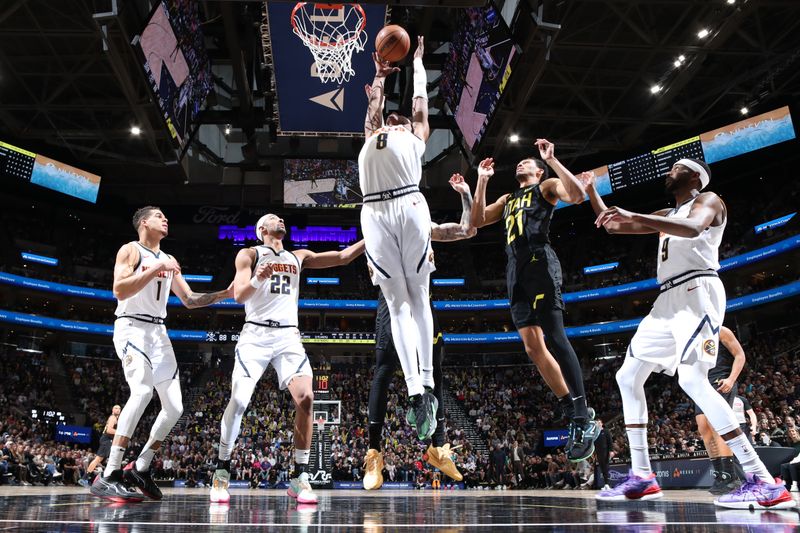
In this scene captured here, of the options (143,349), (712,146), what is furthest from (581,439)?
(712,146)

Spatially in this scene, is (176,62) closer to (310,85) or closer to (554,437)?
(310,85)

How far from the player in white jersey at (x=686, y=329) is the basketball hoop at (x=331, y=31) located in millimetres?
12188

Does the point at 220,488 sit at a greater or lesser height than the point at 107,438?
lesser

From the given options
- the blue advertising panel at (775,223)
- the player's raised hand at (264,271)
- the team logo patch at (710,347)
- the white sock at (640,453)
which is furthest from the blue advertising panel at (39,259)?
the team logo patch at (710,347)

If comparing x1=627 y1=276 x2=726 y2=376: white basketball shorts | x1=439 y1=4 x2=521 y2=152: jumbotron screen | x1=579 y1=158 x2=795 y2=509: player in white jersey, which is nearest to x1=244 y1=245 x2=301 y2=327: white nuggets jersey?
x1=579 y1=158 x2=795 y2=509: player in white jersey

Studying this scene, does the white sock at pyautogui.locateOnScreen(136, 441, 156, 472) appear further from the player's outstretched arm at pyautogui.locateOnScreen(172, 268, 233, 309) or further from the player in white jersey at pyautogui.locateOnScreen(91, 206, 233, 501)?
the player's outstretched arm at pyautogui.locateOnScreen(172, 268, 233, 309)

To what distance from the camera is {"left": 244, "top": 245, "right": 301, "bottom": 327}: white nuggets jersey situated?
591 cm

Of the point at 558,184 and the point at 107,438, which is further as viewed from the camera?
the point at 107,438

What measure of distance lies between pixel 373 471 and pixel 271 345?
1.44m

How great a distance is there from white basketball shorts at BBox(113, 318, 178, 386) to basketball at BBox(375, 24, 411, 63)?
10.4 feet

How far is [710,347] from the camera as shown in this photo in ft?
Result: 15.3

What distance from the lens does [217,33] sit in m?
21.1

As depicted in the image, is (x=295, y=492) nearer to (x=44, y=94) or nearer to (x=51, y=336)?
(x=44, y=94)

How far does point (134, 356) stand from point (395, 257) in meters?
2.91
